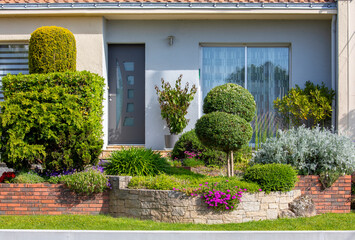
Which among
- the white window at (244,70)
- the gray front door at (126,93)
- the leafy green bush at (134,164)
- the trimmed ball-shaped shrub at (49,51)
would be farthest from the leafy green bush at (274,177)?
the trimmed ball-shaped shrub at (49,51)

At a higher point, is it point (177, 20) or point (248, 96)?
point (177, 20)

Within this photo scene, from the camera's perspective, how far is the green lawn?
6020mm

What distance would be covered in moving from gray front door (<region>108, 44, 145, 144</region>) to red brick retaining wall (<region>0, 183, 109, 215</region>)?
13.4 feet

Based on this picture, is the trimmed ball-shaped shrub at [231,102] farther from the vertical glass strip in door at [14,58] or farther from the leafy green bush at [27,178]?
the vertical glass strip in door at [14,58]

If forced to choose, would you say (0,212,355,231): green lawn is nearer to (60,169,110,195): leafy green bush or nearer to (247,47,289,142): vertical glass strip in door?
(60,169,110,195): leafy green bush

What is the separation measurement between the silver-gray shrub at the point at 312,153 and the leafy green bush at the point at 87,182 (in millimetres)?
3122

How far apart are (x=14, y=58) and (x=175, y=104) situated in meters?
4.60

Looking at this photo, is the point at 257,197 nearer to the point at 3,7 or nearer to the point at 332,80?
the point at 332,80

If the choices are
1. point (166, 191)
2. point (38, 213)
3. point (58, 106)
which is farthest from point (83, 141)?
point (166, 191)

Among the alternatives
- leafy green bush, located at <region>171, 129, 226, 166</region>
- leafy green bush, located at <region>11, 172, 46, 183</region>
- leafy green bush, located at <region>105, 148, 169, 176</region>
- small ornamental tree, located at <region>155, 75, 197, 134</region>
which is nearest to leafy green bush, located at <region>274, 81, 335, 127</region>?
small ornamental tree, located at <region>155, 75, 197, 134</region>

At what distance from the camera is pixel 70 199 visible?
22.9ft

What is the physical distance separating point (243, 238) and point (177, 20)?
7058 millimetres

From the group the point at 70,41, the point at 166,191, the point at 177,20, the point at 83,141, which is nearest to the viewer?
the point at 166,191

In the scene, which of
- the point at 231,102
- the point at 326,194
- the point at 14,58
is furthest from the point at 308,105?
the point at 14,58
